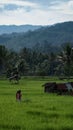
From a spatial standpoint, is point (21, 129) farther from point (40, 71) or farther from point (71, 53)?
point (40, 71)

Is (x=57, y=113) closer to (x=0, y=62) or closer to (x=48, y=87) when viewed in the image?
(x=48, y=87)

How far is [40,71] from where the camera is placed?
152 meters

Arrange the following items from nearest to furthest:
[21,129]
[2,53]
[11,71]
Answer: [21,129]
[11,71]
[2,53]

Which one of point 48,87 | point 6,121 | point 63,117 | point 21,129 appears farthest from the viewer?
point 48,87

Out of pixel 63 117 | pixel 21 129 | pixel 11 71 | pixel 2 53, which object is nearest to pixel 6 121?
pixel 21 129

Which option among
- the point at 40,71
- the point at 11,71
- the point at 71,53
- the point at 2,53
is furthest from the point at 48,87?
the point at 40,71

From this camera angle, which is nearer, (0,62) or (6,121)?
(6,121)

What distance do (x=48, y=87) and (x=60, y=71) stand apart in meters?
110

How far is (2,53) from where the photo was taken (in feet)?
440

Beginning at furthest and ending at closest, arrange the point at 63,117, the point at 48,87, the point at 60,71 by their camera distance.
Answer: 1. the point at 60,71
2. the point at 48,87
3. the point at 63,117

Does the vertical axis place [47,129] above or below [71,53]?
above

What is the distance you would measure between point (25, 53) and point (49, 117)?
15715 centimetres

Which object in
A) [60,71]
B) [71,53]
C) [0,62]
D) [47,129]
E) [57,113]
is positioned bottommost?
[60,71]

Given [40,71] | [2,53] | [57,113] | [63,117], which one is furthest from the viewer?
[40,71]
